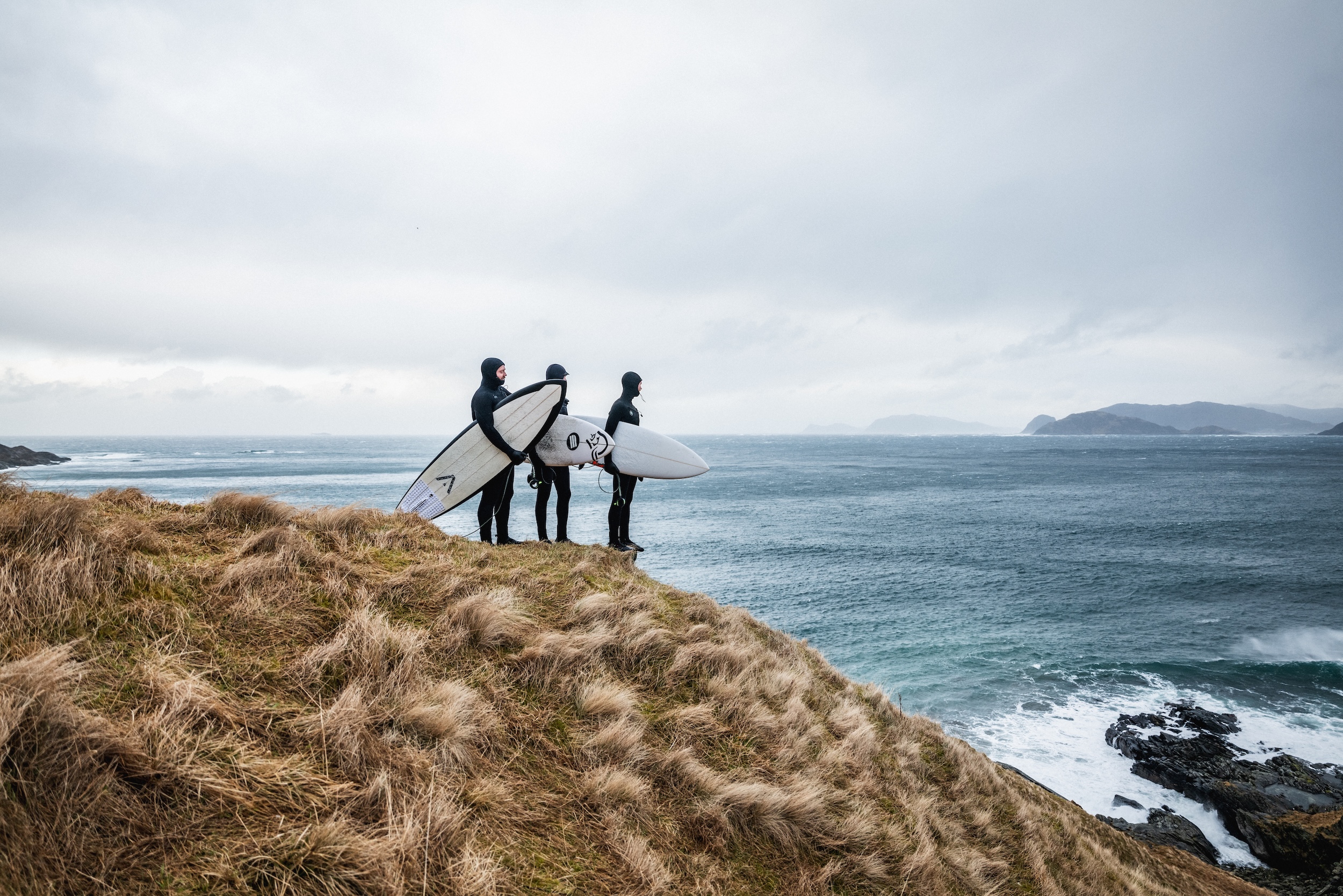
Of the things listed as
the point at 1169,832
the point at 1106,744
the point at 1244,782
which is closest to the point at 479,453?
the point at 1169,832

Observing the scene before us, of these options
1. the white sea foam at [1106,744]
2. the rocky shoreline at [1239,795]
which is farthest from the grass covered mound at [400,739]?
the white sea foam at [1106,744]

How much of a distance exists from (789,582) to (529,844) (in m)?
28.8

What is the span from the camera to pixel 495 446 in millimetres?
8812

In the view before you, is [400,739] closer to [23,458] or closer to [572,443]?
[572,443]

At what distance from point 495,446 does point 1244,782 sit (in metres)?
19.8

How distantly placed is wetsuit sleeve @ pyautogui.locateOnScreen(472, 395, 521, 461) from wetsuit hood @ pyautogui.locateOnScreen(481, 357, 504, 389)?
0.74 feet

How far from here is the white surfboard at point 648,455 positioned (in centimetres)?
949

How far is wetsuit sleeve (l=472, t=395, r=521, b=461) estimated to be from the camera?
8.38 meters

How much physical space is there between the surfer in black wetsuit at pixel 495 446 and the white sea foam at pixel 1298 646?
28.8 metres

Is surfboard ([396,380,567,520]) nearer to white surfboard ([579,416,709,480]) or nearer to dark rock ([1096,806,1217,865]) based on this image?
white surfboard ([579,416,709,480])

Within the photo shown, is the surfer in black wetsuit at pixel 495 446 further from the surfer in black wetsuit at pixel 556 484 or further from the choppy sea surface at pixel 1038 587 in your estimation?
the choppy sea surface at pixel 1038 587

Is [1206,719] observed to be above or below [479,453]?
below

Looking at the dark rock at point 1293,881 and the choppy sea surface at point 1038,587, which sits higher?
the choppy sea surface at point 1038,587

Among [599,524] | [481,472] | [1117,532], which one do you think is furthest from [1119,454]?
[481,472]
